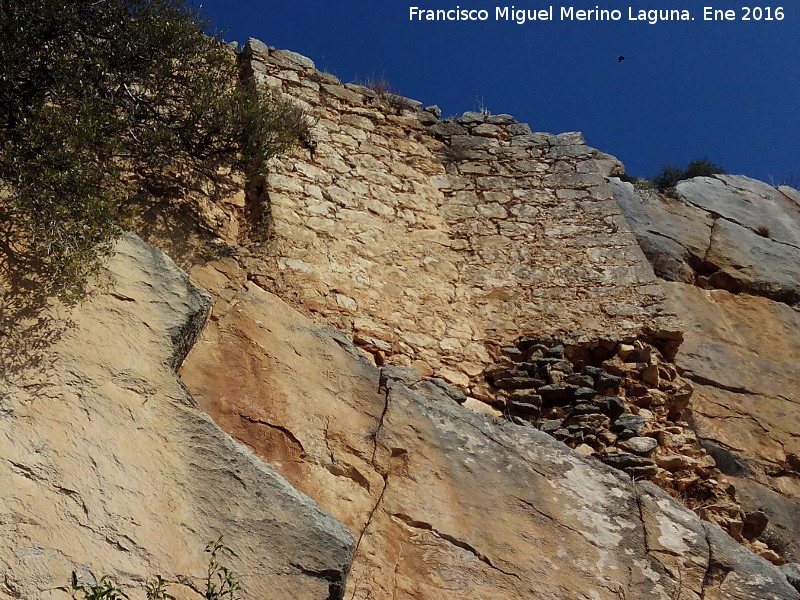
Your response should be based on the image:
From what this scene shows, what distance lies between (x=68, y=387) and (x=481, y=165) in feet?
16.0

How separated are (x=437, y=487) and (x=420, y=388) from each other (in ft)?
2.73

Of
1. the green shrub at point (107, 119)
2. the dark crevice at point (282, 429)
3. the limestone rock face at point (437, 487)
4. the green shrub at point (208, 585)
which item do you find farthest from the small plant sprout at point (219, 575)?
the green shrub at point (107, 119)

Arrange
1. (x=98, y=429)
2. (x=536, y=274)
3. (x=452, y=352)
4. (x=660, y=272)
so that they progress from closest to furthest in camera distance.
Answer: (x=98, y=429) < (x=452, y=352) < (x=536, y=274) < (x=660, y=272)

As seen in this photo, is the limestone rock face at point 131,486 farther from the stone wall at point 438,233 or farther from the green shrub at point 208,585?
the stone wall at point 438,233

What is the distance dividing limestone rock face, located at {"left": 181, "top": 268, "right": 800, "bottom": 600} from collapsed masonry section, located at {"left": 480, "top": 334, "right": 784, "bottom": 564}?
52 cm

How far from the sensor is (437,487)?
500 cm

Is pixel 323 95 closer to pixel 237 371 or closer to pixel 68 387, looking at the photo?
pixel 237 371

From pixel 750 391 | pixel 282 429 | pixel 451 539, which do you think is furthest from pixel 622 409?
pixel 282 429

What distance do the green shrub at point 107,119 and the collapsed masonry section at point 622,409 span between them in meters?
2.53

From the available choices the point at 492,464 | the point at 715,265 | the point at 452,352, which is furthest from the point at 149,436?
the point at 715,265

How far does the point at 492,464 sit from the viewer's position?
522 cm

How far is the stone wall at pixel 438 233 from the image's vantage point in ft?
20.9

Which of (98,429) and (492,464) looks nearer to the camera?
(98,429)

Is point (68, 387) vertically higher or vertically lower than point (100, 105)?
lower
